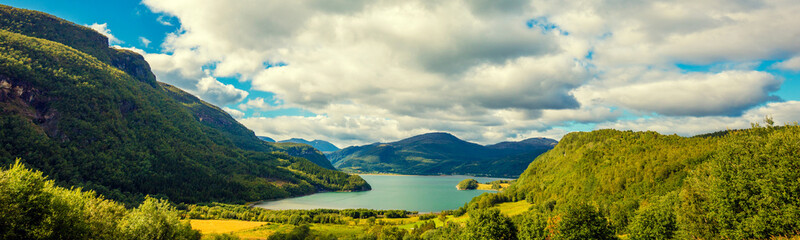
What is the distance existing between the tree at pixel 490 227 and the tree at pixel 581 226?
8398 millimetres

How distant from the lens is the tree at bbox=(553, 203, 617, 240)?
4099 cm

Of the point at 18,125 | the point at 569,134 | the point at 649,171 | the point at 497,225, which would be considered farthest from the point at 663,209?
the point at 18,125

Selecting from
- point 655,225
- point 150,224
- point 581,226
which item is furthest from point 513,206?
point 150,224

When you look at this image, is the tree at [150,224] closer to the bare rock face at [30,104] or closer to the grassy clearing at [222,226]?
the grassy clearing at [222,226]

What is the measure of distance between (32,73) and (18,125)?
55.8 meters

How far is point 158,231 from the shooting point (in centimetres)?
4119

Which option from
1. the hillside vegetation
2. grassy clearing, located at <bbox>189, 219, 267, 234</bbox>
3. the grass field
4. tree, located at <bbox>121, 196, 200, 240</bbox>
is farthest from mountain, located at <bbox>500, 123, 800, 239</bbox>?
grassy clearing, located at <bbox>189, 219, 267, 234</bbox>

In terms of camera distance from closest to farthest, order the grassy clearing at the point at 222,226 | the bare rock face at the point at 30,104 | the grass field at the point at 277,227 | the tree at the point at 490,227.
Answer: the tree at the point at 490,227 < the grass field at the point at 277,227 < the grassy clearing at the point at 222,226 < the bare rock face at the point at 30,104

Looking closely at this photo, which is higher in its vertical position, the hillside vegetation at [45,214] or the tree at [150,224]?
the hillside vegetation at [45,214]

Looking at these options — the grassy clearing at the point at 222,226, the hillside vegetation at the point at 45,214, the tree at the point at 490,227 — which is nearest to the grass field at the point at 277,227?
the grassy clearing at the point at 222,226

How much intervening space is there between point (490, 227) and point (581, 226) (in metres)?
12.2

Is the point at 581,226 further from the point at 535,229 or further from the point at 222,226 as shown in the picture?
the point at 222,226

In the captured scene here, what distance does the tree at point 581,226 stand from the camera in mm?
40987

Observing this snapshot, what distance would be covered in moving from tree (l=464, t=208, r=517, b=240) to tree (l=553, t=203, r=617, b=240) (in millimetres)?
8398
